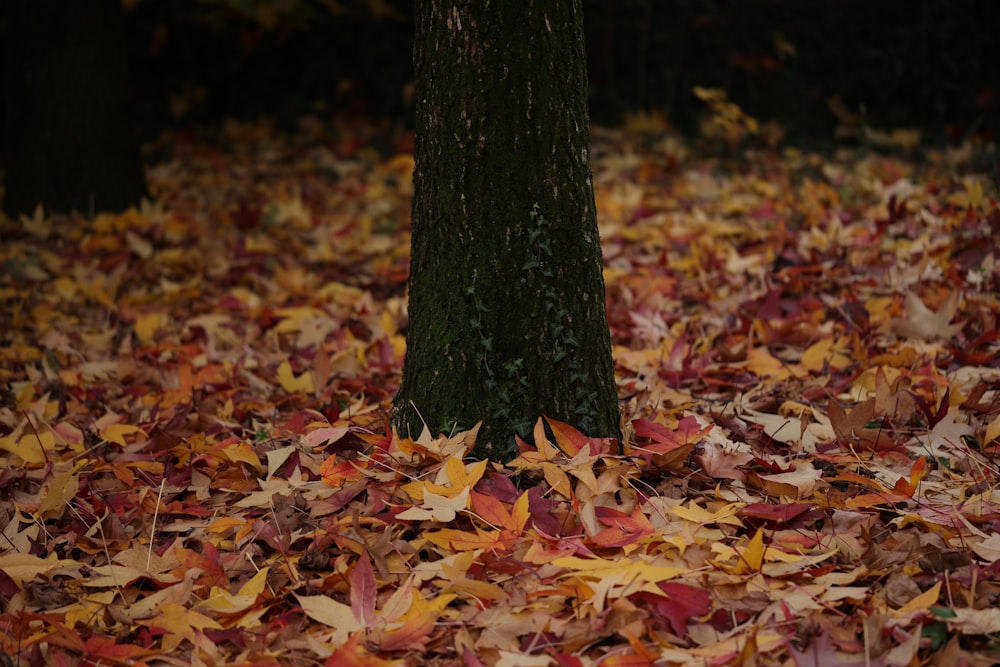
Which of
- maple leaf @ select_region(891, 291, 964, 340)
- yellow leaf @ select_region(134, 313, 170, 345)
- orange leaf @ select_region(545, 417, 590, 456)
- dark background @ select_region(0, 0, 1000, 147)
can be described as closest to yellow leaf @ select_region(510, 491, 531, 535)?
orange leaf @ select_region(545, 417, 590, 456)

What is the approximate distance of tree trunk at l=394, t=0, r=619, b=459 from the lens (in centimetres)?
212

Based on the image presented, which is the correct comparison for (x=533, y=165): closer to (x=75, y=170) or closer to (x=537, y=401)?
(x=537, y=401)

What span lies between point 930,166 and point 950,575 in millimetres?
4846

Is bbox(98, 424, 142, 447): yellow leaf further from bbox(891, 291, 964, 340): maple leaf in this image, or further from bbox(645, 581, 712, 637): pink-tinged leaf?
bbox(891, 291, 964, 340): maple leaf

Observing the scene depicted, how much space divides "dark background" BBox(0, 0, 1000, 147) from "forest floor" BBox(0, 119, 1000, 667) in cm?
324

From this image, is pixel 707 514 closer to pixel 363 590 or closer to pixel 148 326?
pixel 363 590

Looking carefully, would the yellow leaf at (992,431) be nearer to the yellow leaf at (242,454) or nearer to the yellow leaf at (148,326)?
the yellow leaf at (242,454)

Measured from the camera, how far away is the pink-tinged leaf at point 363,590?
67.2 inches

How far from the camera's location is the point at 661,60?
7.85 m

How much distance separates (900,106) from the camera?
7.16 m

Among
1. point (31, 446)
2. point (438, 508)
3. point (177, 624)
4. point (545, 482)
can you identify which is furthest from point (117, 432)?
point (545, 482)

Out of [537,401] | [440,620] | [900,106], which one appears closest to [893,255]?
[537,401]

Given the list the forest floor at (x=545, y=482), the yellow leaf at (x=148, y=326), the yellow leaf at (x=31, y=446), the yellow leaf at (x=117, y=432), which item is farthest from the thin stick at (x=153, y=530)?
the yellow leaf at (x=148, y=326)

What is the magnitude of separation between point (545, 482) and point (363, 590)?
55cm
